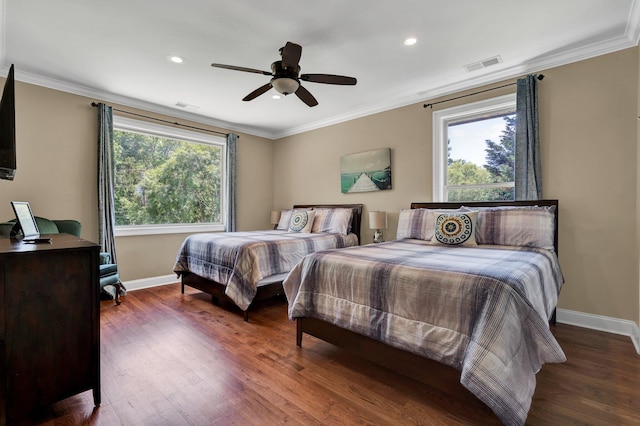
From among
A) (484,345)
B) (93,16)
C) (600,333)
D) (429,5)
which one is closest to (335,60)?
(429,5)

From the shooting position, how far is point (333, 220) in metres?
4.55

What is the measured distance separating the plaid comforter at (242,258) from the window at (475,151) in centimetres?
177

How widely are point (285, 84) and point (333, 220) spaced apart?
2.30m

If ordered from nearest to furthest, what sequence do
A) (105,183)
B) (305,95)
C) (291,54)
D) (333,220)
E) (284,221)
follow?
(291,54)
(305,95)
(105,183)
(333,220)
(284,221)

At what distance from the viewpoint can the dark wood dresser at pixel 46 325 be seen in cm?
141

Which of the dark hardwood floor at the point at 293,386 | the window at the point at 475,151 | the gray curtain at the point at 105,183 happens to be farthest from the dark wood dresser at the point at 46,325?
the window at the point at 475,151

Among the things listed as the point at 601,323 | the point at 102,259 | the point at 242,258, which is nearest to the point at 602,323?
the point at 601,323

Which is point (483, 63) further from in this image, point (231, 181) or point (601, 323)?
point (231, 181)

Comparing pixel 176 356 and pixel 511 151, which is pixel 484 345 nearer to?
pixel 176 356

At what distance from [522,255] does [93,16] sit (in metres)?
3.82

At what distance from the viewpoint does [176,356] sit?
7.54 ft

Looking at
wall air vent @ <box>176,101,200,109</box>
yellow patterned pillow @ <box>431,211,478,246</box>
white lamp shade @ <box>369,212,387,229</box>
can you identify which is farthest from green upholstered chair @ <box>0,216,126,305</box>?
yellow patterned pillow @ <box>431,211,478,246</box>

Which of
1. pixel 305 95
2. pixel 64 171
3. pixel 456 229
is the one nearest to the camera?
pixel 456 229

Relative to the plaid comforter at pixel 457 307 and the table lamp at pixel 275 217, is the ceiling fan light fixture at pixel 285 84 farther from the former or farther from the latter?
the table lamp at pixel 275 217
